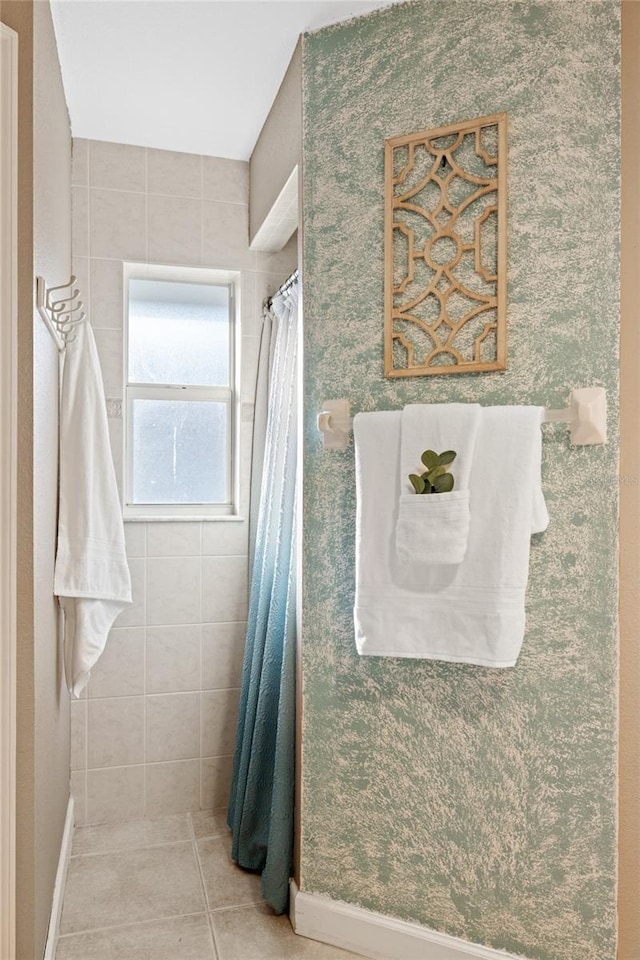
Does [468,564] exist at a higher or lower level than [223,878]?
higher

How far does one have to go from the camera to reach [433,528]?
1582mm

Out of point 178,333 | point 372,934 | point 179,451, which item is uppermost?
point 178,333

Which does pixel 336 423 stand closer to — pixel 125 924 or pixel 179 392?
pixel 179 392

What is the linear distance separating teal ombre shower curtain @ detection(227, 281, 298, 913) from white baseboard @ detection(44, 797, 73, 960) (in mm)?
538

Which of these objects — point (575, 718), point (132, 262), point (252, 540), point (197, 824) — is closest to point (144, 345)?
point (132, 262)

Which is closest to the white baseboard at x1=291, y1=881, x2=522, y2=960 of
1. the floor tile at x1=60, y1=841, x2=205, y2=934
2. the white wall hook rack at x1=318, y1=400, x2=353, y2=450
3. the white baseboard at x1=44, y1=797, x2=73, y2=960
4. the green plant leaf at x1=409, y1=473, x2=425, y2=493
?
the floor tile at x1=60, y1=841, x2=205, y2=934

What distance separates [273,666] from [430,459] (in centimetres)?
98

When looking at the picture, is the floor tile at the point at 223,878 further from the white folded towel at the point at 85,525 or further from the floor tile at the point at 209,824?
the white folded towel at the point at 85,525

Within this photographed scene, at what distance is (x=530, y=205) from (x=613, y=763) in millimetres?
1346

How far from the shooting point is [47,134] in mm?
1760

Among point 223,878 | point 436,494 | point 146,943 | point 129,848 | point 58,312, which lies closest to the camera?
point 436,494

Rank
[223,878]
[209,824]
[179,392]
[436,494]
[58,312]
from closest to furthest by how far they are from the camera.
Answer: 1. [436,494]
2. [58,312]
3. [223,878]
4. [209,824]
5. [179,392]

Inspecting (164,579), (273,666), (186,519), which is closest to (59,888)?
(273,666)

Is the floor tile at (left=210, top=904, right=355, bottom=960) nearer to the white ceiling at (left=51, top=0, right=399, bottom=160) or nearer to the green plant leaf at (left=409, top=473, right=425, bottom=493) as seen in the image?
the green plant leaf at (left=409, top=473, right=425, bottom=493)
